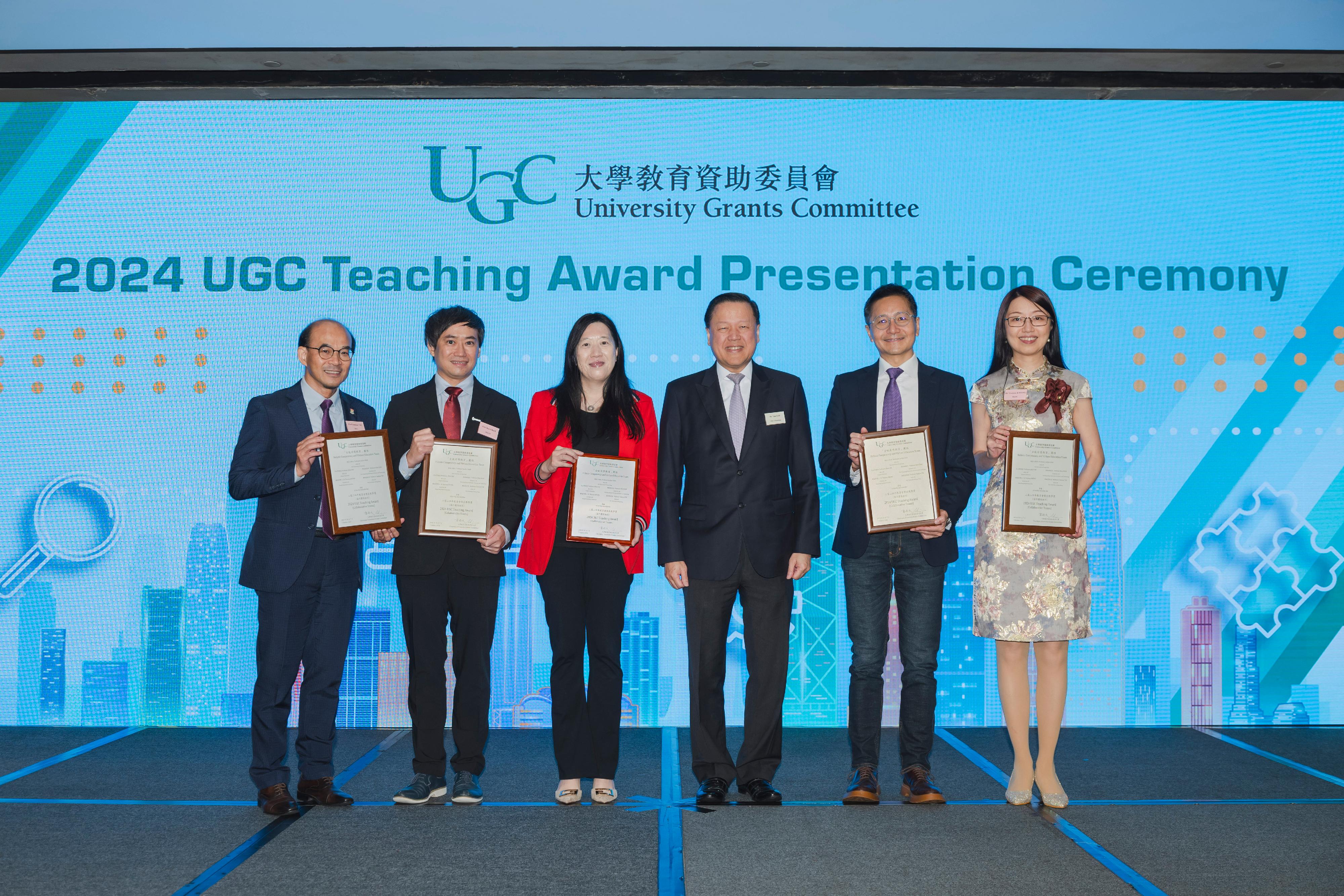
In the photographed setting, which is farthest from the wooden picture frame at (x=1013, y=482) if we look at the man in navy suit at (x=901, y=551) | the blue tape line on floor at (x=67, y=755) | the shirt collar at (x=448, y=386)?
the blue tape line on floor at (x=67, y=755)

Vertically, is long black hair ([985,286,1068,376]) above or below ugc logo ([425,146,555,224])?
below

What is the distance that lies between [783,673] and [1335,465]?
3.14 metres

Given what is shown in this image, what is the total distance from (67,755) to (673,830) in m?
2.65

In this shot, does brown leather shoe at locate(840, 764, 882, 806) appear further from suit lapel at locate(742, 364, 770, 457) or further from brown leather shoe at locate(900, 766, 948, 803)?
suit lapel at locate(742, 364, 770, 457)

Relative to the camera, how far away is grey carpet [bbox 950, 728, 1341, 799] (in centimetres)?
352

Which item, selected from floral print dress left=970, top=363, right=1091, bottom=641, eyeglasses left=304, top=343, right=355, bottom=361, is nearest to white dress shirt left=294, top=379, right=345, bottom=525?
eyeglasses left=304, top=343, right=355, bottom=361

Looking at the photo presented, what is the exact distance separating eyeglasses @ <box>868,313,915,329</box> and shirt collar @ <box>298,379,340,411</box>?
1907 millimetres

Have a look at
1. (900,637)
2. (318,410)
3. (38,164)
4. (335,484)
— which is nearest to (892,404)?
(900,637)

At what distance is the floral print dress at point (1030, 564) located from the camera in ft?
10.7

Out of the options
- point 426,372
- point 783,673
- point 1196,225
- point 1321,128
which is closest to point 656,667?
point 783,673

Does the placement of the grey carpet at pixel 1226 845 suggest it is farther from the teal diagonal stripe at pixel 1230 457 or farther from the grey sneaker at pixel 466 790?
the grey sneaker at pixel 466 790

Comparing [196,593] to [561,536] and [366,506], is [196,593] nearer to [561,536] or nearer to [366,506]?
[366,506]

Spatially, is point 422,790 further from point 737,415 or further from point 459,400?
point 737,415

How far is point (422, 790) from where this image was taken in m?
3.28
